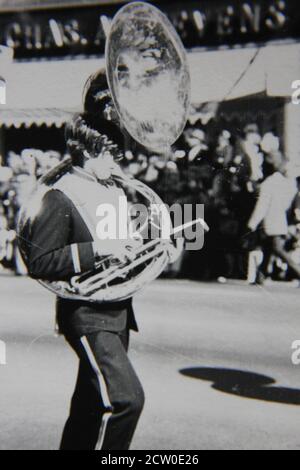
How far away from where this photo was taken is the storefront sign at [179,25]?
3033 millimetres

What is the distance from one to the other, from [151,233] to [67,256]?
0.43 meters

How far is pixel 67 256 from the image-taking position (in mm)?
2588

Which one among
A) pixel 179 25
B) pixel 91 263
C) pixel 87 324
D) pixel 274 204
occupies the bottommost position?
pixel 87 324

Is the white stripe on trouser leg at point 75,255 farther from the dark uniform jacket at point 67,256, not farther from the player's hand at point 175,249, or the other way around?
the player's hand at point 175,249

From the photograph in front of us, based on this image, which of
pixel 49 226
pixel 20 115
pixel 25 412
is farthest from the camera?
pixel 20 115

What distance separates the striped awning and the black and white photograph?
1 cm

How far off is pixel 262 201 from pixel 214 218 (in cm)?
28

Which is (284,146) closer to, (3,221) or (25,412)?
(3,221)

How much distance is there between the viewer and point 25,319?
3.04 meters

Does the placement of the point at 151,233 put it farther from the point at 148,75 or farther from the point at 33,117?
the point at 33,117

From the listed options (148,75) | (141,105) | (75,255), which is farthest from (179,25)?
(75,255)

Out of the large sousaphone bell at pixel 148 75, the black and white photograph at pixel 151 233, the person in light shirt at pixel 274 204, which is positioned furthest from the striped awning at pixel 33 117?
the person in light shirt at pixel 274 204
